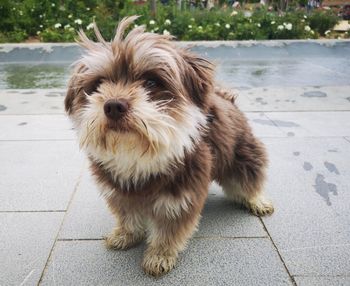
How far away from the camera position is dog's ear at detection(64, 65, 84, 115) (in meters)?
2.37

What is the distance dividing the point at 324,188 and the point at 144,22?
10.3 m

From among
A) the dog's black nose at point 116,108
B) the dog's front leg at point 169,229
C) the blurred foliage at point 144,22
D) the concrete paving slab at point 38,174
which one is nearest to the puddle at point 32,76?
the blurred foliage at point 144,22

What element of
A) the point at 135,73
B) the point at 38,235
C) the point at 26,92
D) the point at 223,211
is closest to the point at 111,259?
the point at 38,235

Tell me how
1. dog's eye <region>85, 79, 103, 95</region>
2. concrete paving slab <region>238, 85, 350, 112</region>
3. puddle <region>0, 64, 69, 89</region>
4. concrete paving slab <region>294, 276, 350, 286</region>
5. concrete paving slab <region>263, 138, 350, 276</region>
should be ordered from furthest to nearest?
puddle <region>0, 64, 69, 89</region> → concrete paving slab <region>238, 85, 350, 112</region> → concrete paving slab <region>263, 138, 350, 276</region> → concrete paving slab <region>294, 276, 350, 286</region> → dog's eye <region>85, 79, 103, 95</region>

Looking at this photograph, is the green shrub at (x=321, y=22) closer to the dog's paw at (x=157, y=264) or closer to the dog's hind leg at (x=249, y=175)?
the dog's hind leg at (x=249, y=175)

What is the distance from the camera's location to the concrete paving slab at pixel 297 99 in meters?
5.94

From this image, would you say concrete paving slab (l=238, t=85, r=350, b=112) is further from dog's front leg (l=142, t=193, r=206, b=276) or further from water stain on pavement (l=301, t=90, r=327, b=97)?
dog's front leg (l=142, t=193, r=206, b=276)

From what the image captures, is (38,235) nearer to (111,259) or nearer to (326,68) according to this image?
(111,259)

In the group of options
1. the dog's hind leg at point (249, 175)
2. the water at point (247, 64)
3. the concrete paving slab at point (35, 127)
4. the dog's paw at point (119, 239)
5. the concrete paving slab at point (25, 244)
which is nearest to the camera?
the concrete paving slab at point (25, 244)

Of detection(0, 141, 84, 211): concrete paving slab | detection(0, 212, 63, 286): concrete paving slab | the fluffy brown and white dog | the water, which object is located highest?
the fluffy brown and white dog

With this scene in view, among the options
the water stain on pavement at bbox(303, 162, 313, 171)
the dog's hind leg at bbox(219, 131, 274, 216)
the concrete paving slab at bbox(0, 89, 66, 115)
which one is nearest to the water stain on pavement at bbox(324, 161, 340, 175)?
the water stain on pavement at bbox(303, 162, 313, 171)

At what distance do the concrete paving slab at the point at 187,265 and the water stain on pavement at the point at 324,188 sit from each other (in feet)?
2.98

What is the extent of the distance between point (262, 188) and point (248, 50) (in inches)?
350

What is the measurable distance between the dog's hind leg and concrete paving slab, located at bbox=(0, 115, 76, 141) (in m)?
2.41
